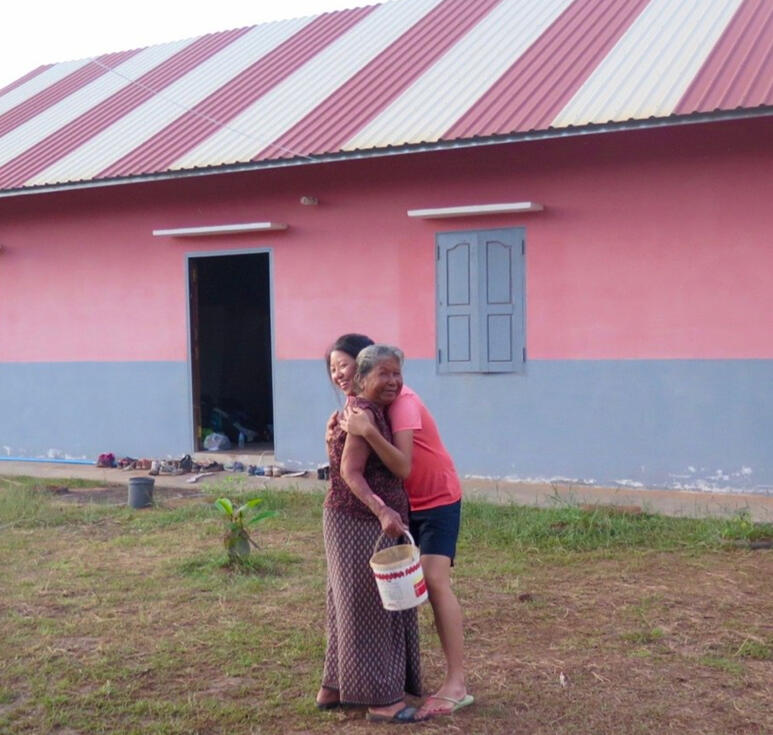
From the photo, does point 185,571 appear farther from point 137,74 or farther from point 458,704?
point 137,74

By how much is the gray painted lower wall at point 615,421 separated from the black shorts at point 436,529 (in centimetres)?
504

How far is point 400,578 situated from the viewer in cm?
387

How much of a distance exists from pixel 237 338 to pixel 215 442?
4.22 m

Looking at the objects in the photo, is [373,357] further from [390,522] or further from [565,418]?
[565,418]

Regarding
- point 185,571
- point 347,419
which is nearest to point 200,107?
point 185,571

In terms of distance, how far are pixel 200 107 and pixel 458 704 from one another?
Answer: 9144 mm

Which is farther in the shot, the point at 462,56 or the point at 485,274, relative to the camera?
the point at 462,56

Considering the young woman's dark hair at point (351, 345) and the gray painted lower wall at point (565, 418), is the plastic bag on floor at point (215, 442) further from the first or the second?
the young woman's dark hair at point (351, 345)

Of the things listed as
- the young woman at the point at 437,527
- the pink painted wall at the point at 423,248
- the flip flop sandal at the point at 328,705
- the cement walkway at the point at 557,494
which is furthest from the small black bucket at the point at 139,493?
the young woman at the point at 437,527

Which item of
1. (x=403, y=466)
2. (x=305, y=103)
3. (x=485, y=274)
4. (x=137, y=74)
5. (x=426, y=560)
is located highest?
(x=137, y=74)

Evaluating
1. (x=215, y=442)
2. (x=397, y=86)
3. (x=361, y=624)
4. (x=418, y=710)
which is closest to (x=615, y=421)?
(x=397, y=86)

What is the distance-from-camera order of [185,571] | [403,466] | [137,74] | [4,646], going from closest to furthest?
1. [403,466]
2. [4,646]
3. [185,571]
4. [137,74]

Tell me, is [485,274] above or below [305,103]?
below

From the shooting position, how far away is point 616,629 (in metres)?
5.25
